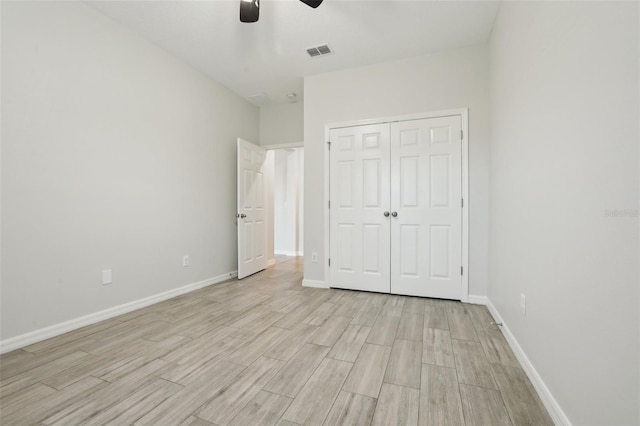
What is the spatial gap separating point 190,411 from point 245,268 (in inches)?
111

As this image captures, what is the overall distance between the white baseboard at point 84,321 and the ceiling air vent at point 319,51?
3.10 metres

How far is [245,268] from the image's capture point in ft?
13.4

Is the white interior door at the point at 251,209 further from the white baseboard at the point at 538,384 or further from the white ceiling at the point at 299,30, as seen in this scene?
the white baseboard at the point at 538,384

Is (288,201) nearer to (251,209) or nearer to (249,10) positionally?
(251,209)

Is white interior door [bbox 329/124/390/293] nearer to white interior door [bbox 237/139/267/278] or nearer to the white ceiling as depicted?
the white ceiling

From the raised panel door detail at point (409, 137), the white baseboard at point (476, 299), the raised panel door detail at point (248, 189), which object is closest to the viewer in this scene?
the white baseboard at point (476, 299)

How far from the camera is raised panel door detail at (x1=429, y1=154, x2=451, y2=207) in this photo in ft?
9.96

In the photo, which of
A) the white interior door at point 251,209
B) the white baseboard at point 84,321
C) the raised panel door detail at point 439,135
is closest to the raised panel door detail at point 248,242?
the white interior door at point 251,209

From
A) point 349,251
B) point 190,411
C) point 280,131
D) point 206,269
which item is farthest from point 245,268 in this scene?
point 190,411

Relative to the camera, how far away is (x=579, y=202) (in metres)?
1.09

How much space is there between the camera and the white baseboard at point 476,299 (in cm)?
291

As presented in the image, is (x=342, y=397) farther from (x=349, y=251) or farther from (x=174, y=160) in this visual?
(x=174, y=160)

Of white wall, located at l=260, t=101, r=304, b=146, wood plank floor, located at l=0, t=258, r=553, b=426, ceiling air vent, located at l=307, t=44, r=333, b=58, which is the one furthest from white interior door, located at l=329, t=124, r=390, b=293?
white wall, located at l=260, t=101, r=304, b=146

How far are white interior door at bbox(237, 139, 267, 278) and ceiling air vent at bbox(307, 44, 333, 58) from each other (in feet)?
5.18
